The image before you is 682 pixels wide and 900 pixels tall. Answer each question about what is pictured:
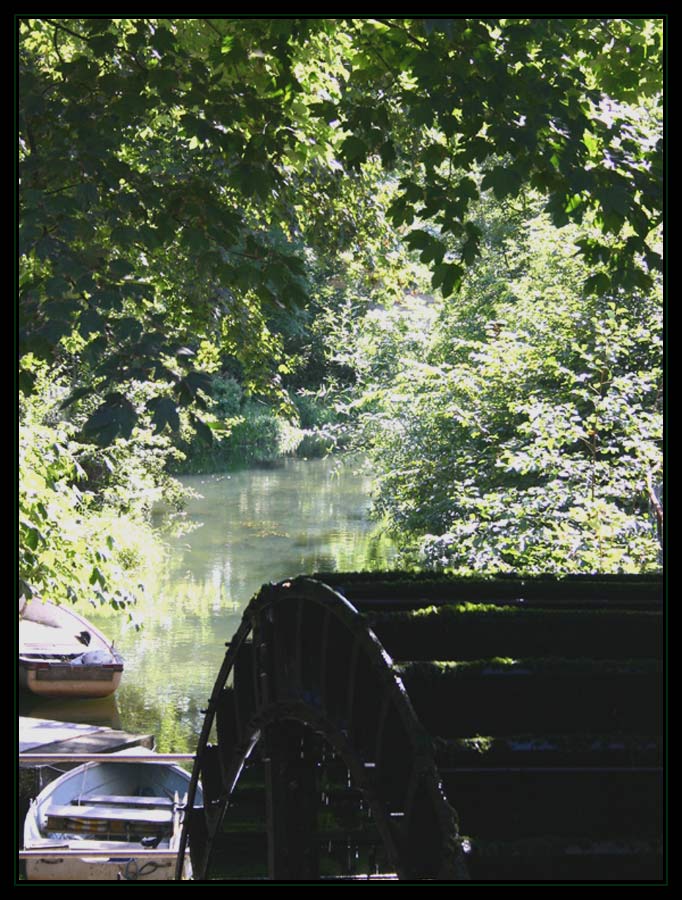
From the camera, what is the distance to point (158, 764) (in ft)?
34.9

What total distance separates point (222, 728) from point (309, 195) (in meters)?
3.37

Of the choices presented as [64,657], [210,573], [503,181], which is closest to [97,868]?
[64,657]

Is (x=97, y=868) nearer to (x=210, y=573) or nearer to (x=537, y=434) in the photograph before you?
(x=537, y=434)

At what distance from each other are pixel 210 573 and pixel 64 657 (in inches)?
160

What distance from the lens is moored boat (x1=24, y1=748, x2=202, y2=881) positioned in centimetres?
912

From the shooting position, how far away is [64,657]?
46.7 ft

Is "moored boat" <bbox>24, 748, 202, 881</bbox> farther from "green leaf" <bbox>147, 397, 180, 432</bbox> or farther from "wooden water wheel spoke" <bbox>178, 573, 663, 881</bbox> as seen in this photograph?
"green leaf" <bbox>147, 397, 180, 432</bbox>

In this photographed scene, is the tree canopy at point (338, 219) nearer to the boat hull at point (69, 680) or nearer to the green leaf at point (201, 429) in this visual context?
the green leaf at point (201, 429)

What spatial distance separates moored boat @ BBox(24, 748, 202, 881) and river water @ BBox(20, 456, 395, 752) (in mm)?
1230

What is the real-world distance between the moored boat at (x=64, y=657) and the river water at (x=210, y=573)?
266mm

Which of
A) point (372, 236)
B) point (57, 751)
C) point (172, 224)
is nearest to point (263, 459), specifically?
point (57, 751)

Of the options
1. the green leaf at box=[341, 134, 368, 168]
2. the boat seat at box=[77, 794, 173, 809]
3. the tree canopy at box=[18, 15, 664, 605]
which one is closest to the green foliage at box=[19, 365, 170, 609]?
the tree canopy at box=[18, 15, 664, 605]
